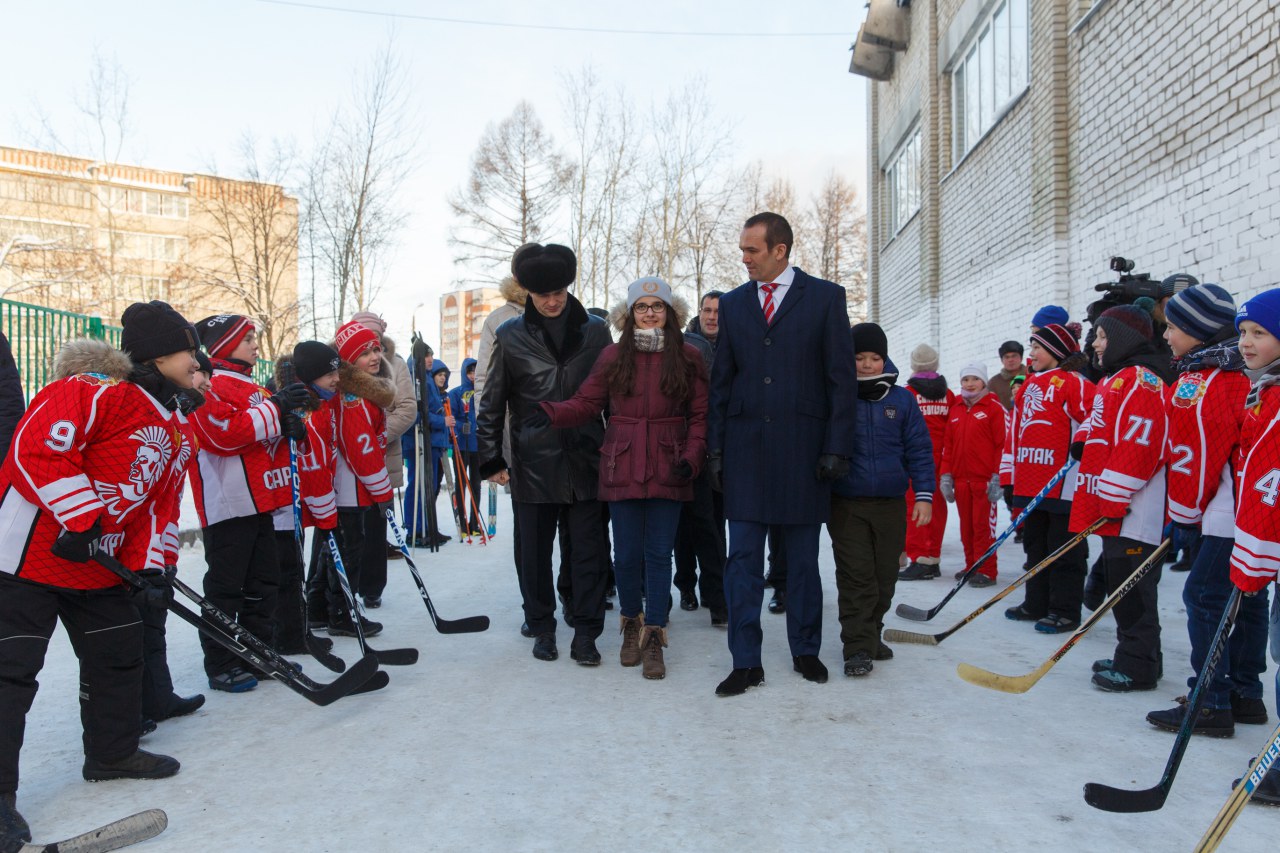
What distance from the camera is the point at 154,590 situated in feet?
9.84

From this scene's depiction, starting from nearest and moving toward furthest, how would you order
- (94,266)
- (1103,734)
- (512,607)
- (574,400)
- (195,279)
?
(1103,734)
(574,400)
(512,607)
(94,266)
(195,279)

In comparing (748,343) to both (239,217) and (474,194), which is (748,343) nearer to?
(239,217)

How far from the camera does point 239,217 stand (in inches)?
787

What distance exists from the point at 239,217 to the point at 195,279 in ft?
5.85

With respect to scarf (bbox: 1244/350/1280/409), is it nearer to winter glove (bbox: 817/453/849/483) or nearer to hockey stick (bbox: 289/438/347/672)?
winter glove (bbox: 817/453/849/483)

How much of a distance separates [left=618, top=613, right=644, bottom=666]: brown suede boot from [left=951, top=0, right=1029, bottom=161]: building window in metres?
9.14

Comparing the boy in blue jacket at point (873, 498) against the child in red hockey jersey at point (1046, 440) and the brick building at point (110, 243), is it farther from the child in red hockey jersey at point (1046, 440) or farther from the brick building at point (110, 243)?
the brick building at point (110, 243)

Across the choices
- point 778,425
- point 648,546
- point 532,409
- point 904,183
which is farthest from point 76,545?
point 904,183

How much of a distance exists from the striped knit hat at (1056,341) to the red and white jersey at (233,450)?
4.42m

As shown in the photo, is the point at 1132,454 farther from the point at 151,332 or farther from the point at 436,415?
the point at 436,415

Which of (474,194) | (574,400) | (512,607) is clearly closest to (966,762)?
(574,400)

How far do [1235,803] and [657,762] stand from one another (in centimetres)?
170

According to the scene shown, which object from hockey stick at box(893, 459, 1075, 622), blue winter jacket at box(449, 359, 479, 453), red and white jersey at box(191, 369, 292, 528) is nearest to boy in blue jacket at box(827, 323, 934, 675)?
hockey stick at box(893, 459, 1075, 622)

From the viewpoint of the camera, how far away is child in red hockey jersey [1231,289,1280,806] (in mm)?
2773
